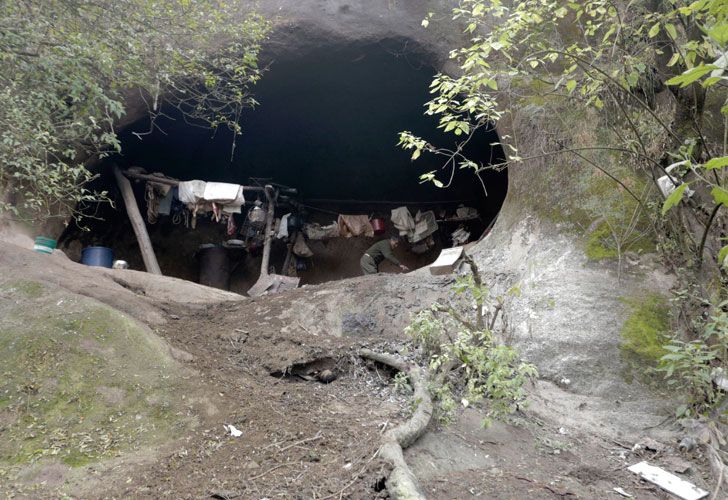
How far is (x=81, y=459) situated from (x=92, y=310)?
159 centimetres

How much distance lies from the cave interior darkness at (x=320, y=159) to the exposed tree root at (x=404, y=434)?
22.2ft

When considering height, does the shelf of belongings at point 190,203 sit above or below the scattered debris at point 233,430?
above

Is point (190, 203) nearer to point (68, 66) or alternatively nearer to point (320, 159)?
point (320, 159)

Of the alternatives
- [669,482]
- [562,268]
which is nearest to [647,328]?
[562,268]

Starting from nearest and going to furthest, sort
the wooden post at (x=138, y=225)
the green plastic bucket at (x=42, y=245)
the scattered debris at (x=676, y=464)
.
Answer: the scattered debris at (x=676, y=464) → the green plastic bucket at (x=42, y=245) → the wooden post at (x=138, y=225)

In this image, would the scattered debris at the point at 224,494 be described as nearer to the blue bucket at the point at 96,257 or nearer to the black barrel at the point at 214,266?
the blue bucket at the point at 96,257

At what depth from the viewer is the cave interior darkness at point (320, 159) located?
35.1 ft

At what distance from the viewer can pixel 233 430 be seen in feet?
12.1

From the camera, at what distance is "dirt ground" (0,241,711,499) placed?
3.06 m

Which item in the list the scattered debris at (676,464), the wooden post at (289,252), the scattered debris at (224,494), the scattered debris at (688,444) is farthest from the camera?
the wooden post at (289,252)

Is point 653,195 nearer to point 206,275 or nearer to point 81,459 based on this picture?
point 81,459

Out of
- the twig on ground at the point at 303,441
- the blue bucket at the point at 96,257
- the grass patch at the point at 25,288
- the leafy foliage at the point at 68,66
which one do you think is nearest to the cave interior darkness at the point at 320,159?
the blue bucket at the point at 96,257

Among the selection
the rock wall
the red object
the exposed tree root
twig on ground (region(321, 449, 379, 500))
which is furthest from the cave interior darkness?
twig on ground (region(321, 449, 379, 500))

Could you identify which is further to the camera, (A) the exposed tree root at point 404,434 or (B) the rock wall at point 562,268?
(B) the rock wall at point 562,268
